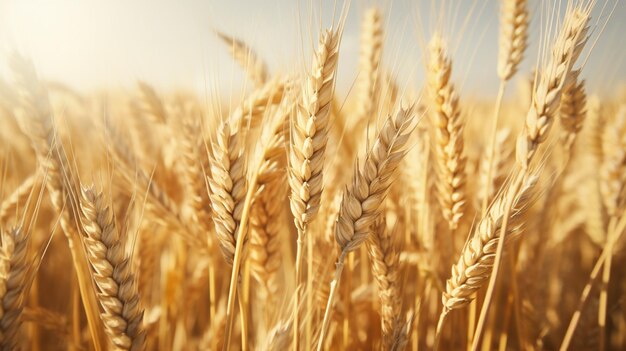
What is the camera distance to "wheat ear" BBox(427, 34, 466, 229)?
1.09m

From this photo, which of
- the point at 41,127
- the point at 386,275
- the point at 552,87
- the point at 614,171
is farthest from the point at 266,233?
the point at 614,171

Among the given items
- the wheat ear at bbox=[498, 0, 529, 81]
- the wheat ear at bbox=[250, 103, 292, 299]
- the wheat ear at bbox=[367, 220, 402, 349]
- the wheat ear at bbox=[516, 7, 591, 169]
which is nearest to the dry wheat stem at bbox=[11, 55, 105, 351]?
the wheat ear at bbox=[250, 103, 292, 299]

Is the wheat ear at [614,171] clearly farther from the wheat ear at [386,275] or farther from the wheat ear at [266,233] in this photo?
the wheat ear at [266,233]

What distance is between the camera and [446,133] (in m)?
1.12

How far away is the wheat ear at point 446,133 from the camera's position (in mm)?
1092

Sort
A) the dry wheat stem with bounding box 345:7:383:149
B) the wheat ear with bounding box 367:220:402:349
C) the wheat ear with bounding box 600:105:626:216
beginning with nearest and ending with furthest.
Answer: the wheat ear with bounding box 367:220:402:349, the wheat ear with bounding box 600:105:626:216, the dry wheat stem with bounding box 345:7:383:149

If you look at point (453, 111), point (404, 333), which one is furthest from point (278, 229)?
point (453, 111)

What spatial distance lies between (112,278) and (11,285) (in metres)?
0.24

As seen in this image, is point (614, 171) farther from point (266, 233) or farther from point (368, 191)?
point (266, 233)

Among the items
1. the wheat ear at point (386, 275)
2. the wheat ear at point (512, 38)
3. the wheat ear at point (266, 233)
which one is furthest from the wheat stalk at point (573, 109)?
the wheat ear at point (266, 233)

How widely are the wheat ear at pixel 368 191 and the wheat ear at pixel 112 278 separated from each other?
17.0 inches

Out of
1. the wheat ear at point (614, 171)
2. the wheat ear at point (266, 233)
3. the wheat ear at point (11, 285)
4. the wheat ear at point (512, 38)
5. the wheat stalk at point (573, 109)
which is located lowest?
the wheat ear at point (11, 285)

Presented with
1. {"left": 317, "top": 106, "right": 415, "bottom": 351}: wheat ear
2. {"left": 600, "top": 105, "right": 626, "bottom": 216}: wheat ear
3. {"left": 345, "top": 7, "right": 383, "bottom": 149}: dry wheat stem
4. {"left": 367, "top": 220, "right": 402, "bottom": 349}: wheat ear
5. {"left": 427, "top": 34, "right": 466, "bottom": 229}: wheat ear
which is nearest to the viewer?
{"left": 317, "top": 106, "right": 415, "bottom": 351}: wheat ear

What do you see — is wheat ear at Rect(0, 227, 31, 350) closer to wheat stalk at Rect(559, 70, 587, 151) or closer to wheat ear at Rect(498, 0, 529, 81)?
wheat ear at Rect(498, 0, 529, 81)
